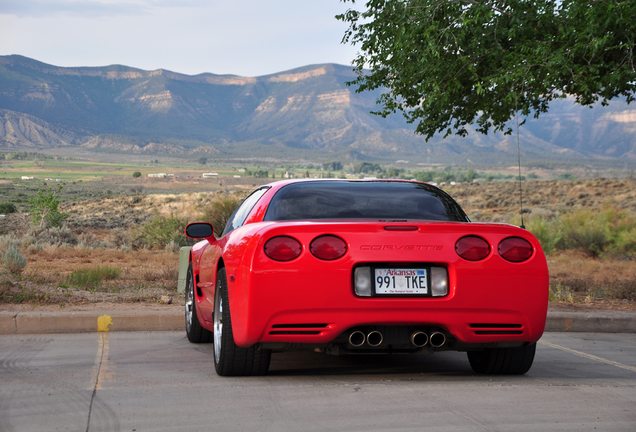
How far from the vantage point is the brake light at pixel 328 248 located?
15.1 ft

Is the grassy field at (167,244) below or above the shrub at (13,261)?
below

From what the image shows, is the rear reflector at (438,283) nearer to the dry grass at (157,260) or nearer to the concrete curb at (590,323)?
the concrete curb at (590,323)

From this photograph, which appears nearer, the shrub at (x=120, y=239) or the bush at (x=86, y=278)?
the bush at (x=86, y=278)

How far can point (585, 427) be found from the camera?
155 inches

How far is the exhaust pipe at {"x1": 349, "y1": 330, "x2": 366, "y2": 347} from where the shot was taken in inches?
185

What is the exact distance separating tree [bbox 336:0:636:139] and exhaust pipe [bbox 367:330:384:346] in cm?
632

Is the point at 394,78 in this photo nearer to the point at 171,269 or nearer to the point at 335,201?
the point at 171,269

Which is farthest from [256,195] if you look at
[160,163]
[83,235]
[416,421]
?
[160,163]

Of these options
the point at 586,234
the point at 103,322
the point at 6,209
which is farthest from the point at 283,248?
the point at 6,209

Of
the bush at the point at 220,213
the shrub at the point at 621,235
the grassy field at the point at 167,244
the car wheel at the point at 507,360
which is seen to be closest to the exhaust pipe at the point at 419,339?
the car wheel at the point at 507,360

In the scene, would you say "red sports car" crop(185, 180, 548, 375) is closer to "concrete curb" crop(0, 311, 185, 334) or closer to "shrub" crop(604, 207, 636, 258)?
"concrete curb" crop(0, 311, 185, 334)

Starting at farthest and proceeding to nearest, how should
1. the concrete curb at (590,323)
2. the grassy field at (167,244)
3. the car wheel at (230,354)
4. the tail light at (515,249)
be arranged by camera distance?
the grassy field at (167,244) → the concrete curb at (590,323) → the car wheel at (230,354) → the tail light at (515,249)

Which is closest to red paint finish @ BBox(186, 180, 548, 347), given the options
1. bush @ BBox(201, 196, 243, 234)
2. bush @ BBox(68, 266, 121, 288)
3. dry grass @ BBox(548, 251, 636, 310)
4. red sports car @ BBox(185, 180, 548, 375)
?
red sports car @ BBox(185, 180, 548, 375)

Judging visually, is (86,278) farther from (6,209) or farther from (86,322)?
(6,209)
